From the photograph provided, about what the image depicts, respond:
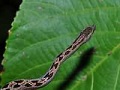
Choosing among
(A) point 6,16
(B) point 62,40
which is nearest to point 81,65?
(B) point 62,40

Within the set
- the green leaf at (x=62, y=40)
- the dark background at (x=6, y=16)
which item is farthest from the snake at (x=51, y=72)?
the dark background at (x=6, y=16)

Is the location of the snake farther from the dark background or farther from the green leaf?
the dark background

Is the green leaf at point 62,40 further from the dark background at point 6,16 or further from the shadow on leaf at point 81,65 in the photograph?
the dark background at point 6,16

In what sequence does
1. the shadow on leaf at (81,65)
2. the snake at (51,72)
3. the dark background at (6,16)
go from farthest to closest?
the dark background at (6,16) < the shadow on leaf at (81,65) < the snake at (51,72)

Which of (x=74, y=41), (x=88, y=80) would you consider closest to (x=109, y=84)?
(x=88, y=80)

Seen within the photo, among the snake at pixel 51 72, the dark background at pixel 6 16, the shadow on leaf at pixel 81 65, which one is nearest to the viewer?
the snake at pixel 51 72

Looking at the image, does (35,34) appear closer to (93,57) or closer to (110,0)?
(93,57)
